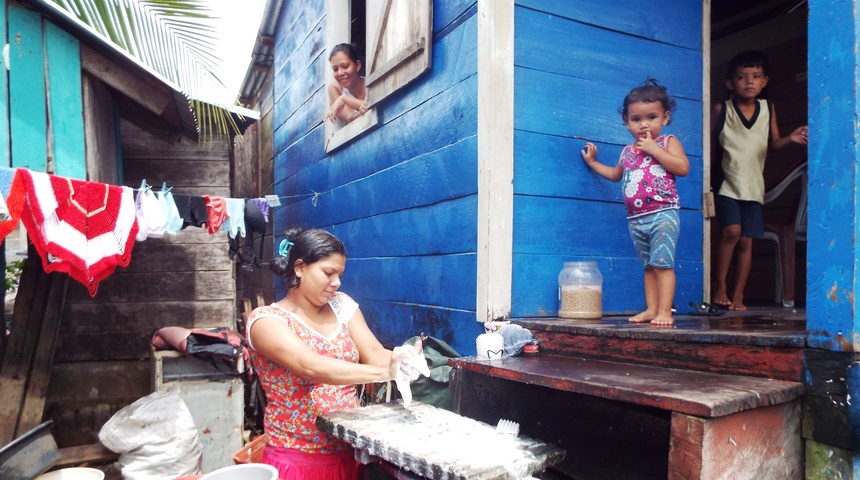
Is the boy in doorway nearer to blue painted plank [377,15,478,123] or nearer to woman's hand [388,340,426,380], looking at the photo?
blue painted plank [377,15,478,123]

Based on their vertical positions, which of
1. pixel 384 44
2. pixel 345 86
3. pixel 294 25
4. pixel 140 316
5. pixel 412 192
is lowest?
pixel 140 316

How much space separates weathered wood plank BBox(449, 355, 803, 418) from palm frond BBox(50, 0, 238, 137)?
11.3ft

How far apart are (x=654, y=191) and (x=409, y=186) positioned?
1.68 metres

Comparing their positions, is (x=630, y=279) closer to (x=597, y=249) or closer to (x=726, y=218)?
(x=597, y=249)

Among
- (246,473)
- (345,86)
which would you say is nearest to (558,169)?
(246,473)

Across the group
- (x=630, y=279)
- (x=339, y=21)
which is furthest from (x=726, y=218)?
(x=339, y=21)

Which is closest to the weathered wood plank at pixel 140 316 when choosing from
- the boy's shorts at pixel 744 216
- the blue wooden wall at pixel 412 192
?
the blue wooden wall at pixel 412 192

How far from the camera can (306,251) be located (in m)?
2.51

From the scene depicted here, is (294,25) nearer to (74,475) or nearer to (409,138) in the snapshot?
(409,138)

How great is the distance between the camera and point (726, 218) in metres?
3.62

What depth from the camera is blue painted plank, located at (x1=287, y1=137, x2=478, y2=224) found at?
314 cm

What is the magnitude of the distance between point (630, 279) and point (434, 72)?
1814 millimetres

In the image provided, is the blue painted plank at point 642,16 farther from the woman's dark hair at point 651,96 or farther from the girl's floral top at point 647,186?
the girl's floral top at point 647,186

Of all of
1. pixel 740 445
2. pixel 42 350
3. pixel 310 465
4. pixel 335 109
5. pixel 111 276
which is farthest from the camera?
pixel 111 276
